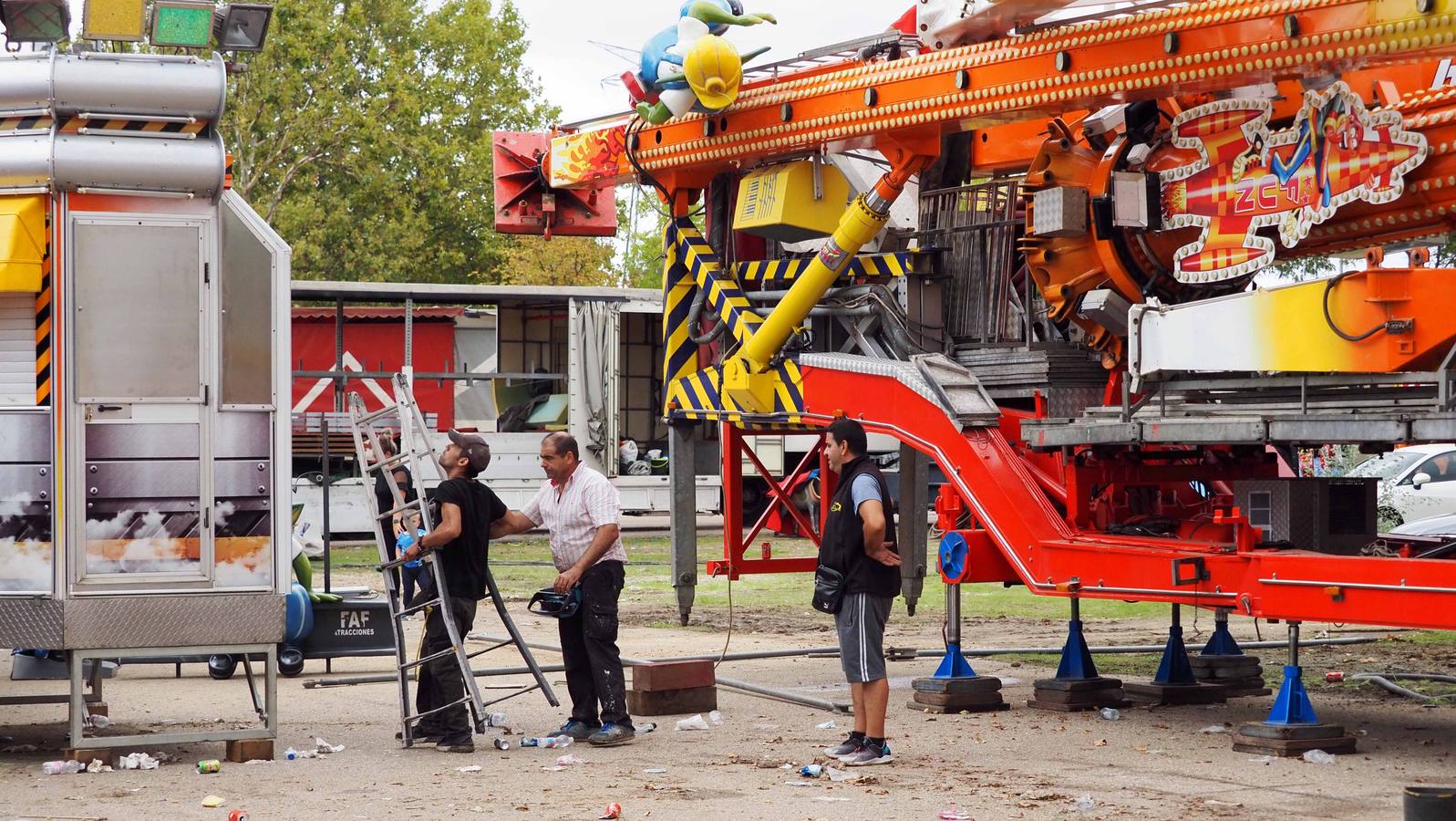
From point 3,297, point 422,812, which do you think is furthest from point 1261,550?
point 3,297

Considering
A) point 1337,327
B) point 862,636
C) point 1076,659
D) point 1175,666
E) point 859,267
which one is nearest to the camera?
point 1337,327

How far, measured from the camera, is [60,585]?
897 cm

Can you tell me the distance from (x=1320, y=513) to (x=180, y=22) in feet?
21.0

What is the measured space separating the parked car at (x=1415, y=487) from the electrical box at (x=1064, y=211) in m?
12.2

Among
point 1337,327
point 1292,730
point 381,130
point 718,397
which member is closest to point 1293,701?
point 1292,730

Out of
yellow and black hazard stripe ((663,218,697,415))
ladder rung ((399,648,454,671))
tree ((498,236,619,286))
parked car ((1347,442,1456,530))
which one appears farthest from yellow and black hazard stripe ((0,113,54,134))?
tree ((498,236,619,286))

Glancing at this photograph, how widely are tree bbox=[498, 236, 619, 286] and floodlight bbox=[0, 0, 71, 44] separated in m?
37.5

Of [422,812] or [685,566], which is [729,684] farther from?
[422,812]

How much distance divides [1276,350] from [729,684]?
4451 millimetres

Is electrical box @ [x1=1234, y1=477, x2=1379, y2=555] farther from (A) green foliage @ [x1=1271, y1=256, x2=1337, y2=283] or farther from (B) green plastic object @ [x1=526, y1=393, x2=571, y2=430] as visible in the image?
(B) green plastic object @ [x1=526, y1=393, x2=571, y2=430]

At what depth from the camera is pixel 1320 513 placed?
388 inches

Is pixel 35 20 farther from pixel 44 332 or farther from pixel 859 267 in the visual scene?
pixel 859 267

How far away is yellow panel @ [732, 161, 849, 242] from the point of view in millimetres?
12727

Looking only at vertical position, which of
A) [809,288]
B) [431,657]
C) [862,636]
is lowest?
[431,657]
